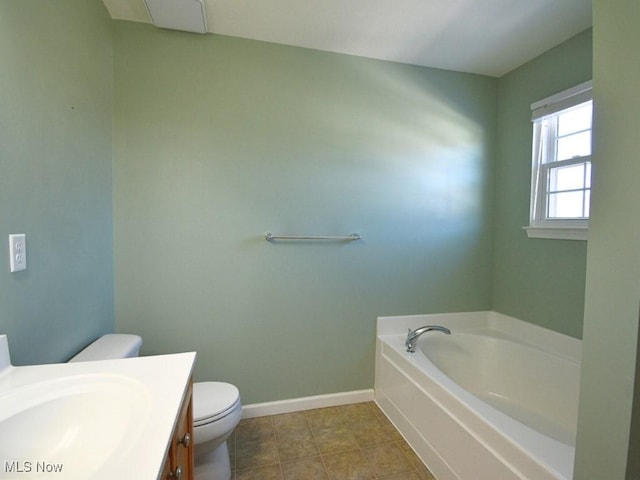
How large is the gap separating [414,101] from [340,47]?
626mm

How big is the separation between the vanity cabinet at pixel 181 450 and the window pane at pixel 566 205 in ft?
7.30

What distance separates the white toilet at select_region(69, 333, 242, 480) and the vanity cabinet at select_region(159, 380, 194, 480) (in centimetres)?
40

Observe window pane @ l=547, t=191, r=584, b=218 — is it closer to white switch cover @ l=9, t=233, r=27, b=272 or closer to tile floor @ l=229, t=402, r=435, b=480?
tile floor @ l=229, t=402, r=435, b=480

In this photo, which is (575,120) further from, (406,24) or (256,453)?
(256,453)

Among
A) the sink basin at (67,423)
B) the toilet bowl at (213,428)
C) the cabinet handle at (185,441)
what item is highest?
the sink basin at (67,423)

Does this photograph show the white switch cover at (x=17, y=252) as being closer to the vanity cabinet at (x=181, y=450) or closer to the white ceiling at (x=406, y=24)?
the vanity cabinet at (x=181, y=450)

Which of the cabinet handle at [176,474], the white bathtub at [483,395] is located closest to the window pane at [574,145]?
the white bathtub at [483,395]

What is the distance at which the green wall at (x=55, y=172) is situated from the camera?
36.3 inches

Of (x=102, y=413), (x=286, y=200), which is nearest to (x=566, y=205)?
(x=286, y=200)

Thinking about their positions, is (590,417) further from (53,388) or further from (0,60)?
(0,60)

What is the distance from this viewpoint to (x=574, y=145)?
184 cm

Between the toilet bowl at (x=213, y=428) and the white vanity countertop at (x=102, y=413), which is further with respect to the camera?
the toilet bowl at (x=213, y=428)

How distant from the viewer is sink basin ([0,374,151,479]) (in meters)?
0.67

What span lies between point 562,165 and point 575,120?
0.27 m
